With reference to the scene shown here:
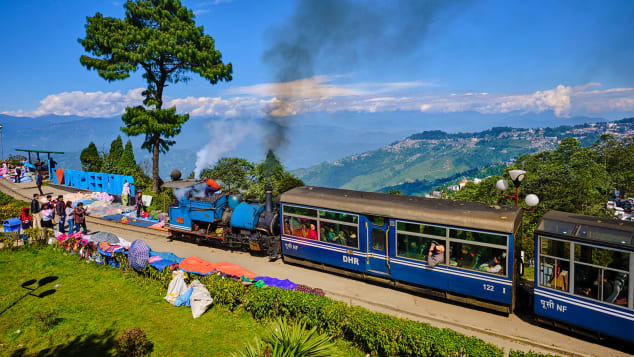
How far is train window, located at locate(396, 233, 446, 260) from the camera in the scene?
11.8 m

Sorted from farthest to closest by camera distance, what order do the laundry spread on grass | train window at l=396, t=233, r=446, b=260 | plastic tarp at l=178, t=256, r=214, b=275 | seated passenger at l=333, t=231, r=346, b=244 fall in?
seated passenger at l=333, t=231, r=346, b=244
plastic tarp at l=178, t=256, r=214, b=275
train window at l=396, t=233, r=446, b=260
the laundry spread on grass

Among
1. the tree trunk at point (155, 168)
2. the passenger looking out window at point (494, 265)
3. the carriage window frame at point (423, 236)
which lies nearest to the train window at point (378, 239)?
the carriage window frame at point (423, 236)

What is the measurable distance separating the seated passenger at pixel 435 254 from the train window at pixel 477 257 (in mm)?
237

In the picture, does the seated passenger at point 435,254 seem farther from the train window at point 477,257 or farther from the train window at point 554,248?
the train window at point 554,248

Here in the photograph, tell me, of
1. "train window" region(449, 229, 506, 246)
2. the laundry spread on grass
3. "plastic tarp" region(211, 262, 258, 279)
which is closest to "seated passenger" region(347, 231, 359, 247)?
the laundry spread on grass

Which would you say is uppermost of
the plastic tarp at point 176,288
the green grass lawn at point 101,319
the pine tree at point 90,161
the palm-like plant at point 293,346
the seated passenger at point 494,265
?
the pine tree at point 90,161

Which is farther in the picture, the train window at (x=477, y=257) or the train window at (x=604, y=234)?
the train window at (x=477, y=257)

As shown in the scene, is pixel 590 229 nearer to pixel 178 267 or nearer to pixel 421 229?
pixel 421 229

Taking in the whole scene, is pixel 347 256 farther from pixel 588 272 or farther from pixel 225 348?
pixel 588 272

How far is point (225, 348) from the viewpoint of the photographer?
9.62 metres

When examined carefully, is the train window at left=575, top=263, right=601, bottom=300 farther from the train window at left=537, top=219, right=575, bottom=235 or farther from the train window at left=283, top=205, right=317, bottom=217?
the train window at left=283, top=205, right=317, bottom=217

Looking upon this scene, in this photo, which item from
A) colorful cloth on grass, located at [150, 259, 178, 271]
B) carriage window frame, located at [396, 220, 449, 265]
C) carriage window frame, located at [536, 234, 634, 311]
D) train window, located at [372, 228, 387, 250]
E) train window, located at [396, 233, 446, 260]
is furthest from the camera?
colorful cloth on grass, located at [150, 259, 178, 271]

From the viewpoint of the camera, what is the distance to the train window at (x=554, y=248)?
946cm

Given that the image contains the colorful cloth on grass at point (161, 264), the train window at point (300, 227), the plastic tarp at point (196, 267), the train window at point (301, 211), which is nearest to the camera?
the plastic tarp at point (196, 267)
